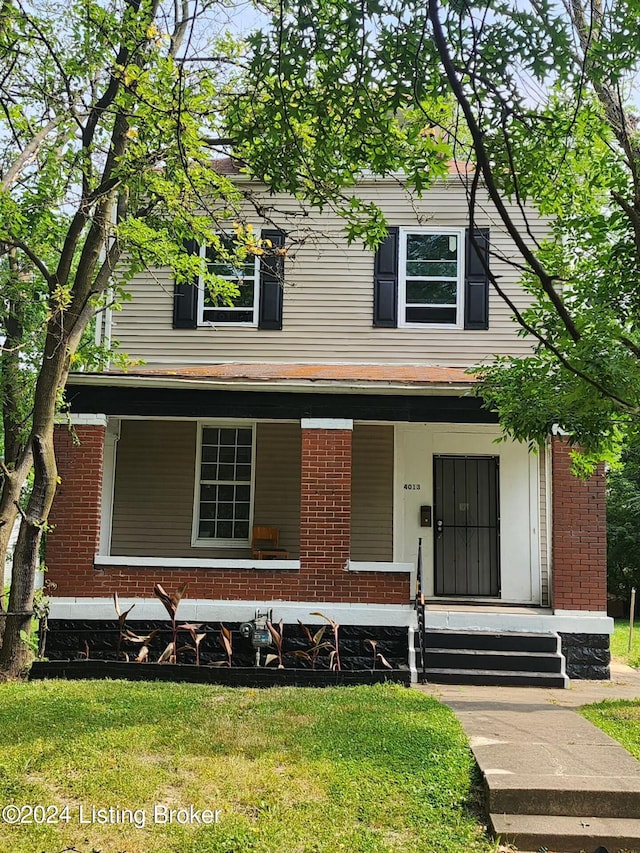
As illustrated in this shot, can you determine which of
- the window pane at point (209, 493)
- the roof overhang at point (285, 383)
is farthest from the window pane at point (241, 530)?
the roof overhang at point (285, 383)

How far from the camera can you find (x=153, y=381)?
30.6ft

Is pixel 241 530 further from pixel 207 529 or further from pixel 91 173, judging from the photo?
pixel 91 173

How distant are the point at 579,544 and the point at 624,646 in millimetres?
5519

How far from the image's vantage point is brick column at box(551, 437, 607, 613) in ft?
30.0

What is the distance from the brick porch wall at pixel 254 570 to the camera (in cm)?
906

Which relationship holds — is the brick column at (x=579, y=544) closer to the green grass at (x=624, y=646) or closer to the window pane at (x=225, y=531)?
the green grass at (x=624, y=646)

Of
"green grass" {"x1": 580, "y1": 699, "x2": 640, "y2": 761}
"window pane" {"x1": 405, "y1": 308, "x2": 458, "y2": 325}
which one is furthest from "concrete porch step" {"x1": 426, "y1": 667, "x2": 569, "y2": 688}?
"window pane" {"x1": 405, "y1": 308, "x2": 458, "y2": 325}

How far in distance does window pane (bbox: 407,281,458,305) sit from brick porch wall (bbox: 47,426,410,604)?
3.27m

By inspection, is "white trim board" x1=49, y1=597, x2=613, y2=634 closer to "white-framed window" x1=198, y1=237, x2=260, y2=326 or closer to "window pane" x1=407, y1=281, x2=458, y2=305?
"white-framed window" x1=198, y1=237, x2=260, y2=326

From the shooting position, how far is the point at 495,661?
8742 mm

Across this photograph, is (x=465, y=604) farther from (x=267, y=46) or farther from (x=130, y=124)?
(x=267, y=46)

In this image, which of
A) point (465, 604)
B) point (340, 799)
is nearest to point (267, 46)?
point (340, 799)

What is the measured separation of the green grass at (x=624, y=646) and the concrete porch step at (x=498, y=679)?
2877 mm

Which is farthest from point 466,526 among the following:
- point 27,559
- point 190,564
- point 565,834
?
point 565,834
